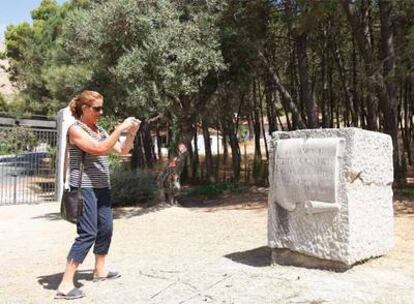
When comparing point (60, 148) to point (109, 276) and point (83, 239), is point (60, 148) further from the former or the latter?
point (83, 239)

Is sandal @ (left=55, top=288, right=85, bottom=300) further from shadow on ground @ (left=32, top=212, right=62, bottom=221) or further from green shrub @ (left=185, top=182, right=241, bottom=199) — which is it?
green shrub @ (left=185, top=182, right=241, bottom=199)

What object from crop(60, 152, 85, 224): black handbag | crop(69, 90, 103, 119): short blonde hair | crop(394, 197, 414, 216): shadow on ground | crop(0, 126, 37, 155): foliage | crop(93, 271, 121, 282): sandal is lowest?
crop(93, 271, 121, 282): sandal

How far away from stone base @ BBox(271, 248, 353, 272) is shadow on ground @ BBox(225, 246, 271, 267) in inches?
8.5

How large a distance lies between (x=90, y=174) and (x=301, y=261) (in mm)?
2234

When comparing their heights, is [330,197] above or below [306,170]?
below

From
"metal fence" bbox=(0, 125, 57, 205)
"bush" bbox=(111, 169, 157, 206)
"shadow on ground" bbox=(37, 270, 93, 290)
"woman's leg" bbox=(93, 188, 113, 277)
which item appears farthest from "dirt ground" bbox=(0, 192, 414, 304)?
"metal fence" bbox=(0, 125, 57, 205)

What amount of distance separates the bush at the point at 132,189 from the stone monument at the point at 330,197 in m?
8.11

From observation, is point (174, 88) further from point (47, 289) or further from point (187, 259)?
point (47, 289)

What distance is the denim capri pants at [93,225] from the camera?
518 cm

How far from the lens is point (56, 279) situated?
6004 mm

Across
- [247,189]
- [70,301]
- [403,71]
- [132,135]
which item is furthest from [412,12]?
[70,301]

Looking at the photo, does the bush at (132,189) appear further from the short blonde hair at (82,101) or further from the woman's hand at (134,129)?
Answer: the woman's hand at (134,129)

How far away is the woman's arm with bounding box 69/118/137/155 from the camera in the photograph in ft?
16.7

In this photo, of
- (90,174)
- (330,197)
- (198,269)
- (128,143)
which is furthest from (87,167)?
(330,197)
